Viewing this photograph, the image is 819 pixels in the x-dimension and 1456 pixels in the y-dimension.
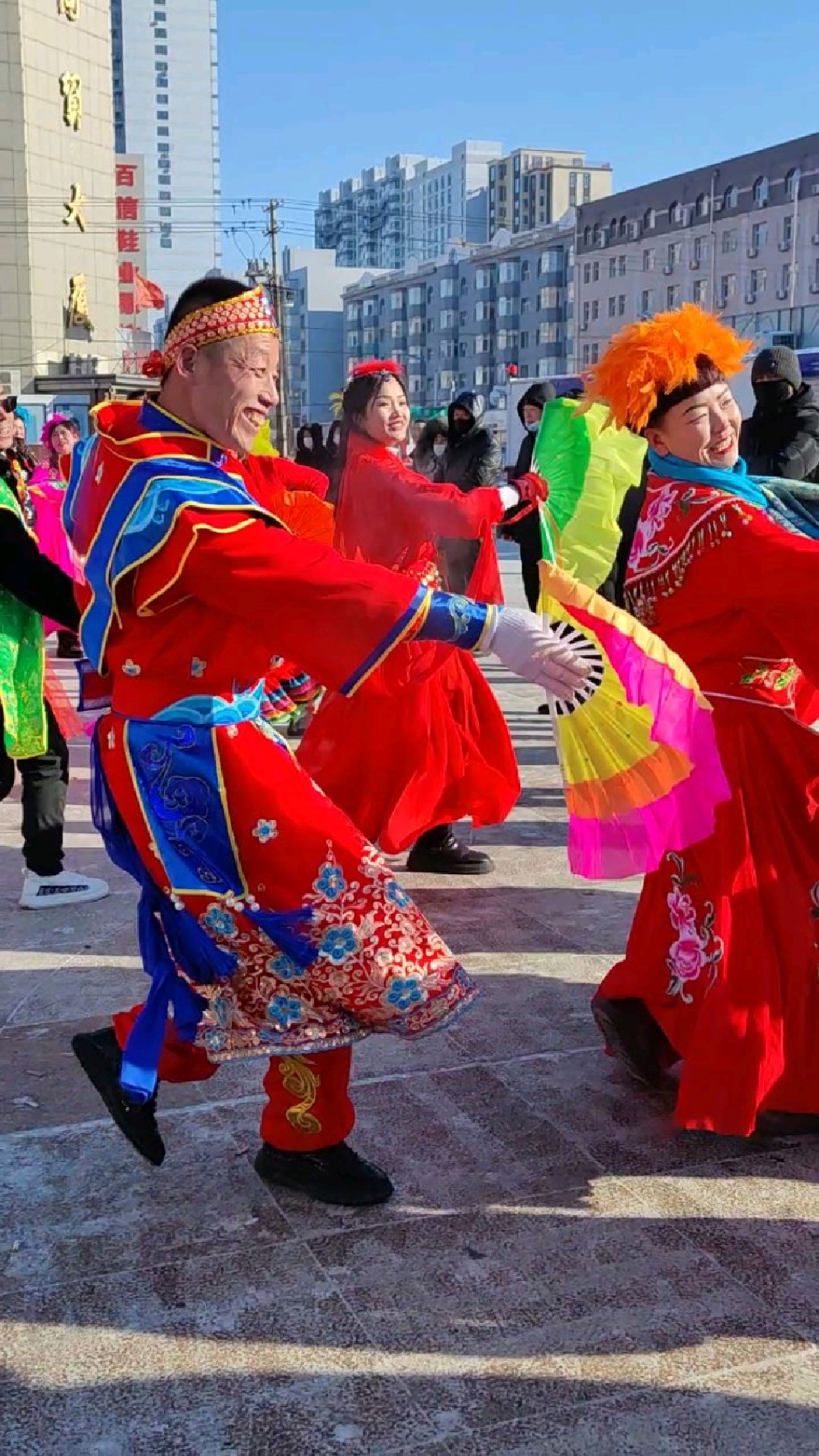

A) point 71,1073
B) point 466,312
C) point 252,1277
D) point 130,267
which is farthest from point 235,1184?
point 466,312

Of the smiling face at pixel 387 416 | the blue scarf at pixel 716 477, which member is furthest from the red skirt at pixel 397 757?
the blue scarf at pixel 716 477

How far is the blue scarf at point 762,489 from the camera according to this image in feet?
8.97

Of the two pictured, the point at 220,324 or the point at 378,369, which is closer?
the point at 220,324

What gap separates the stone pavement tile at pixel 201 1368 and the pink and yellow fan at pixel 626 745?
2.99 feet

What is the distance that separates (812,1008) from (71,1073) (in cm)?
168

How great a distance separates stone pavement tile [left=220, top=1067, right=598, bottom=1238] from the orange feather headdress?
1485 mm

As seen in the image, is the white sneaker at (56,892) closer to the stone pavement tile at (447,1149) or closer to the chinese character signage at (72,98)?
the stone pavement tile at (447,1149)

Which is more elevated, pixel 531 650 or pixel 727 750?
pixel 531 650

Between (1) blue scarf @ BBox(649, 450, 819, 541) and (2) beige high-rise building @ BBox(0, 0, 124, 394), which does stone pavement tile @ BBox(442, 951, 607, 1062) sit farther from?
(2) beige high-rise building @ BBox(0, 0, 124, 394)

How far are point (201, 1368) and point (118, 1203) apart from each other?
55 centimetres

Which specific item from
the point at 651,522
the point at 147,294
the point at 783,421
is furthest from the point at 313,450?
the point at 147,294

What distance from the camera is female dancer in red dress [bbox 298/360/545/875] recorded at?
14.6 ft

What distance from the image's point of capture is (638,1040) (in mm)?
2953

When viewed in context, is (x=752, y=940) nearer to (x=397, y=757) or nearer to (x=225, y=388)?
(x=225, y=388)
